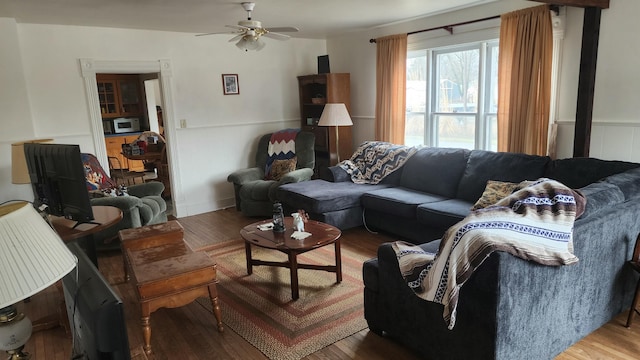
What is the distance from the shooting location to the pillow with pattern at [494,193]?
348 cm

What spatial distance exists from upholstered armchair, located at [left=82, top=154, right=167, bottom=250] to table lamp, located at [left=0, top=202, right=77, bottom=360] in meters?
3.29

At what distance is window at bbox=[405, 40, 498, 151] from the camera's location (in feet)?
14.3

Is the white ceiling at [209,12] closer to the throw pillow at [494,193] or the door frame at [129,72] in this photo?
the door frame at [129,72]

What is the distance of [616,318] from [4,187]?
17.5ft

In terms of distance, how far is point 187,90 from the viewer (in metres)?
5.38

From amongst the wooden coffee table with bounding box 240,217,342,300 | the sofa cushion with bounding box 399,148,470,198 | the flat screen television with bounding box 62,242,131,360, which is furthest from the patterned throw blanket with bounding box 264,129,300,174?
the flat screen television with bounding box 62,242,131,360

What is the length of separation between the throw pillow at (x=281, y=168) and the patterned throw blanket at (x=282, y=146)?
0.08 m

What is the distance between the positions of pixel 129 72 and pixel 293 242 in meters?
3.26

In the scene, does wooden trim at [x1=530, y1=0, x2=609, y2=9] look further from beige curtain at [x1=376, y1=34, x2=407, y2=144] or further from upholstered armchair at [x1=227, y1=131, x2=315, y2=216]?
upholstered armchair at [x1=227, y1=131, x2=315, y2=216]

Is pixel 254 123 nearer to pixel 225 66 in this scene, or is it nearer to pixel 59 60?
pixel 225 66

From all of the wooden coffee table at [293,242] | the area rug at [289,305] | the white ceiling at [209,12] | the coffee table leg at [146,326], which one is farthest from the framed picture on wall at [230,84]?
the coffee table leg at [146,326]

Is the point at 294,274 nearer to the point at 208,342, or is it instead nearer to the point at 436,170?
the point at 208,342

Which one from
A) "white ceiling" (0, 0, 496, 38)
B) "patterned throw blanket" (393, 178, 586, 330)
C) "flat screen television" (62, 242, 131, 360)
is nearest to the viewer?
"flat screen television" (62, 242, 131, 360)

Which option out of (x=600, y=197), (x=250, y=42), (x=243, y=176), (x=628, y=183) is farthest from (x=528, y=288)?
(x=243, y=176)
